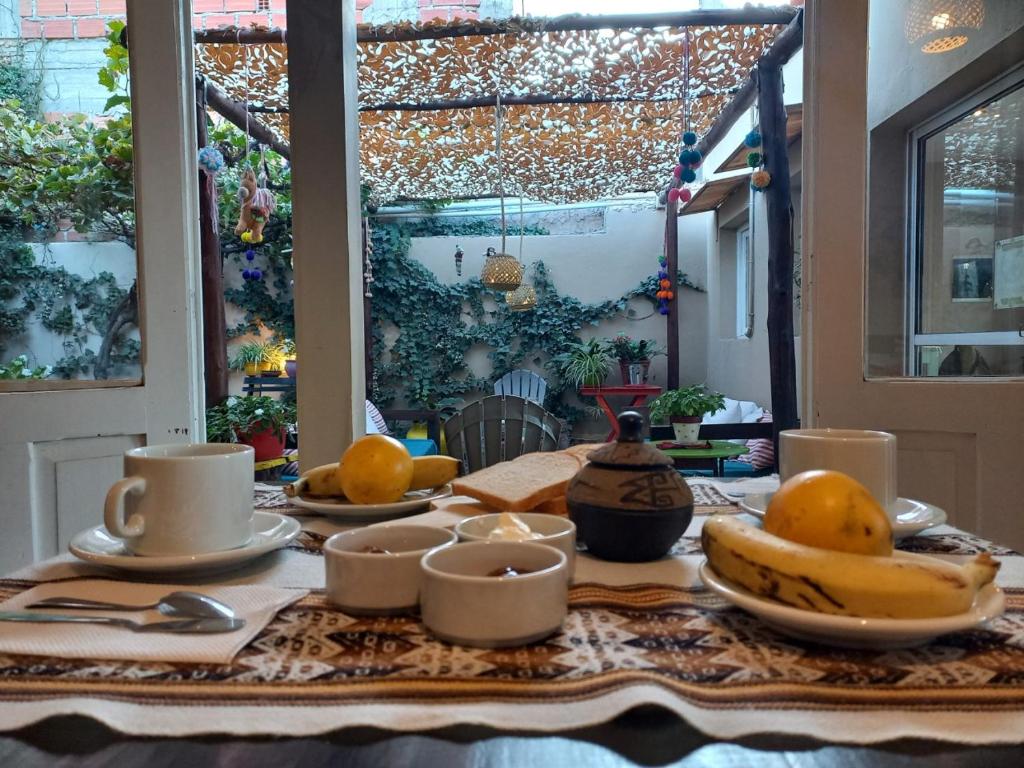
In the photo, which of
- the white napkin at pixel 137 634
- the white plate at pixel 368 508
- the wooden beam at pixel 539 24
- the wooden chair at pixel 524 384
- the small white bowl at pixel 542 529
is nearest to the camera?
the white napkin at pixel 137 634

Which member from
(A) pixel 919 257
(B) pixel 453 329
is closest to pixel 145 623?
(A) pixel 919 257

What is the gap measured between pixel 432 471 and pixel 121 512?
1.51ft

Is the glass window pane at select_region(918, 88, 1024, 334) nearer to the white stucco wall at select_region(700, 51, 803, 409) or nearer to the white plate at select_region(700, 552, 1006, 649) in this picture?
the white plate at select_region(700, 552, 1006, 649)

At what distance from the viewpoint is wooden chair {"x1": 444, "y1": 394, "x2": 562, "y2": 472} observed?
8.79ft

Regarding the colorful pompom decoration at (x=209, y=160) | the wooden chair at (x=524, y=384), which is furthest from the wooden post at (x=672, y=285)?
the colorful pompom decoration at (x=209, y=160)

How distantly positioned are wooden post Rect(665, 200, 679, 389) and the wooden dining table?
6152 millimetres

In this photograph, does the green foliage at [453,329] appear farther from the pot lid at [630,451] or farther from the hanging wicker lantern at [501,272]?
the pot lid at [630,451]

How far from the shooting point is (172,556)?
2.14 ft

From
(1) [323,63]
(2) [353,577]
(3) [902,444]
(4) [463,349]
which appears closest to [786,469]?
(2) [353,577]

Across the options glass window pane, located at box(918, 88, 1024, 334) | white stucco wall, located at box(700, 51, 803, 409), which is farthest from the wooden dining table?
white stucco wall, located at box(700, 51, 803, 409)

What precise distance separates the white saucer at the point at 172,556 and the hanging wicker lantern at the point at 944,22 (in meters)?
2.10

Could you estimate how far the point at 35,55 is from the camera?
5.65 ft

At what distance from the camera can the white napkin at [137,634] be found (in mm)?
484

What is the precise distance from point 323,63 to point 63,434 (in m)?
1.09
